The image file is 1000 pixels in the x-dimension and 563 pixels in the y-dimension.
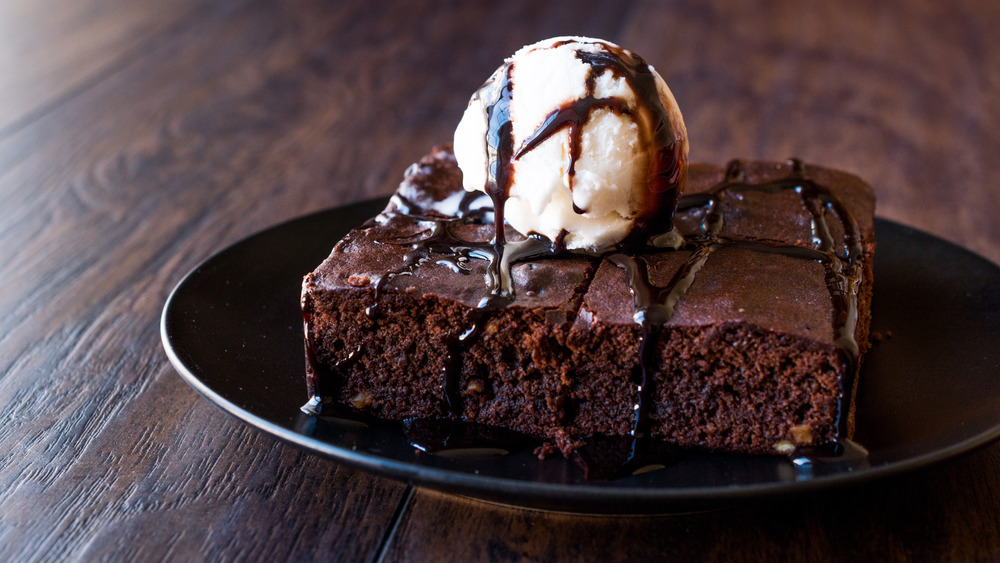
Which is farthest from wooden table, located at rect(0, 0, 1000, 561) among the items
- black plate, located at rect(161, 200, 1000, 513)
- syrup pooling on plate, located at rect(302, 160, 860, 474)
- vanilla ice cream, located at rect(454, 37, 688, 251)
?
vanilla ice cream, located at rect(454, 37, 688, 251)

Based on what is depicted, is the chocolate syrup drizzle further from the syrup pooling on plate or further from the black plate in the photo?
the black plate

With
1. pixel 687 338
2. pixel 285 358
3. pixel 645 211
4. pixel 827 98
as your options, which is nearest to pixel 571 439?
pixel 687 338

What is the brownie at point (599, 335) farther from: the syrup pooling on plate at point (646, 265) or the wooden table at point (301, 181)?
the wooden table at point (301, 181)

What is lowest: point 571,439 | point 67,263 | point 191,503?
point 571,439

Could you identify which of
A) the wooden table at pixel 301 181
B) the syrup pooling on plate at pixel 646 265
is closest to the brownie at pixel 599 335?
the syrup pooling on plate at pixel 646 265

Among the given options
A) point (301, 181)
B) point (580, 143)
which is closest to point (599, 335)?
point (580, 143)

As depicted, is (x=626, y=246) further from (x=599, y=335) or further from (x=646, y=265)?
(x=599, y=335)

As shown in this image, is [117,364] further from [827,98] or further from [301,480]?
[827,98]
